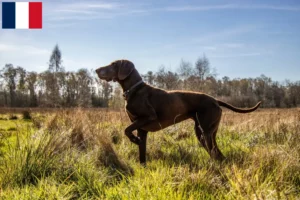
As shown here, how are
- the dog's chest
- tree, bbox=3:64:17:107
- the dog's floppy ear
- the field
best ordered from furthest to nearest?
tree, bbox=3:64:17:107, the dog's floppy ear, the dog's chest, the field

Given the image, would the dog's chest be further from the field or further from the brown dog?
the field

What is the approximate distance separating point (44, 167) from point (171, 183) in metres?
1.94

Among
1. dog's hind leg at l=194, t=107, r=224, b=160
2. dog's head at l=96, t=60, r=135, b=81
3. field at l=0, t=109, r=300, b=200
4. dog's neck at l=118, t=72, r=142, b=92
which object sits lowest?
field at l=0, t=109, r=300, b=200

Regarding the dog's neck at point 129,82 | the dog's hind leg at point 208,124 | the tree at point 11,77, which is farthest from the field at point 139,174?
the tree at point 11,77

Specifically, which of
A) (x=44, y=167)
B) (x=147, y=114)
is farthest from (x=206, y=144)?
(x=44, y=167)

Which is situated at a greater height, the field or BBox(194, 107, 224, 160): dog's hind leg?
BBox(194, 107, 224, 160): dog's hind leg

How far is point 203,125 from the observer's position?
515cm

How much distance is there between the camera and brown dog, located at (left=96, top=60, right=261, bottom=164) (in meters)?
5.08

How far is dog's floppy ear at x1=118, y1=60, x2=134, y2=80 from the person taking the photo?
516 cm

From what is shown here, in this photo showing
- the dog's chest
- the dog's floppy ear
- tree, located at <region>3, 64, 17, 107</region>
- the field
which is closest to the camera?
the field

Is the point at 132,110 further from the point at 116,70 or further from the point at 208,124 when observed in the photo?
the point at 208,124

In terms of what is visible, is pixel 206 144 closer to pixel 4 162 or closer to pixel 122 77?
pixel 122 77

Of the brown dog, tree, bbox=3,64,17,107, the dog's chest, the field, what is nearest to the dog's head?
the brown dog

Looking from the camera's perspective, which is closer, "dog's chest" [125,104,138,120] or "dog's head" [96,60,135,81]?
"dog's chest" [125,104,138,120]
